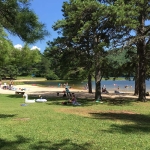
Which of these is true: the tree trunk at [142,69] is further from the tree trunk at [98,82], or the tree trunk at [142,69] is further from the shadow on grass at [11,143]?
the shadow on grass at [11,143]

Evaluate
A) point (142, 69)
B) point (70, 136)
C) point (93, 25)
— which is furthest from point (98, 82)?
point (70, 136)

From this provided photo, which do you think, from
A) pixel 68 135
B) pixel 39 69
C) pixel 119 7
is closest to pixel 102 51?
pixel 119 7

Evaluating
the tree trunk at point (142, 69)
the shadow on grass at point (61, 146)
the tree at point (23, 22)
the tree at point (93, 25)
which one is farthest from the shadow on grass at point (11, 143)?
the tree trunk at point (142, 69)

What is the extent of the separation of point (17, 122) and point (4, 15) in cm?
462

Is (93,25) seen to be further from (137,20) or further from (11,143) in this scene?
(11,143)

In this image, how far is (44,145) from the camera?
6582 millimetres

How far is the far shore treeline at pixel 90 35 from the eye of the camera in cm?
667

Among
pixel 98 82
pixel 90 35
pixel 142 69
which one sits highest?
pixel 90 35

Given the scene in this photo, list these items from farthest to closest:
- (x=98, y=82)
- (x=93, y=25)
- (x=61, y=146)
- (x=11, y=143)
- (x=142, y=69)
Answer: (x=98, y=82) < (x=142, y=69) < (x=93, y=25) < (x=11, y=143) < (x=61, y=146)

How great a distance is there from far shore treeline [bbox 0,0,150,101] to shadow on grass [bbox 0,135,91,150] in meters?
2.64

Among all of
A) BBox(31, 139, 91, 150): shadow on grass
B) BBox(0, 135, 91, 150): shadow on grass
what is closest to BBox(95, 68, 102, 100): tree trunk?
BBox(0, 135, 91, 150): shadow on grass

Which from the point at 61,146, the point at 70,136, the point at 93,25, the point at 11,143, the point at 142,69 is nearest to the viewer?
the point at 61,146

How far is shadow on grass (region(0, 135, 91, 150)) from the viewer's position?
251 inches

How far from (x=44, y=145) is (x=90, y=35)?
614 inches
